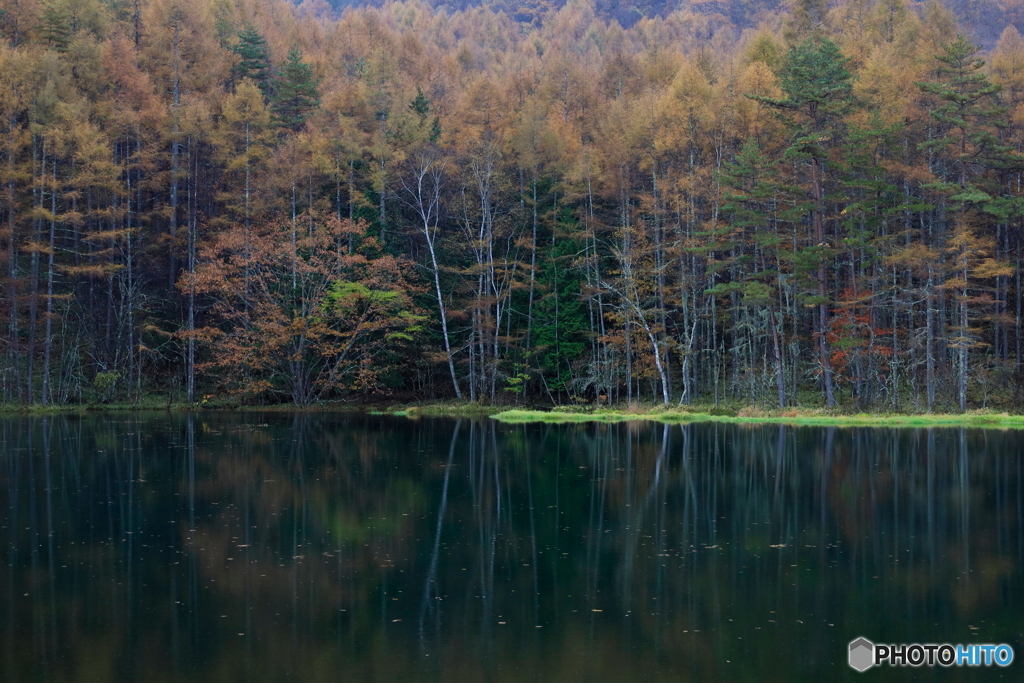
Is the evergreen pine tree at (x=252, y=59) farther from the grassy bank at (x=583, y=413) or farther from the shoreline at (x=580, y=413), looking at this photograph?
the shoreline at (x=580, y=413)

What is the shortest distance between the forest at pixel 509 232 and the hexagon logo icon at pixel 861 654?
25700 millimetres

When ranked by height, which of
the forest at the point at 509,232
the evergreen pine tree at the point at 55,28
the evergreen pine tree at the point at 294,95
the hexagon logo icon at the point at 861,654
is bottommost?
the hexagon logo icon at the point at 861,654

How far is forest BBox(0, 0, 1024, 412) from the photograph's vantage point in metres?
34.4

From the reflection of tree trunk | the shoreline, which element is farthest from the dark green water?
the shoreline

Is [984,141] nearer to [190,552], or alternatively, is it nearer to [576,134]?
[576,134]

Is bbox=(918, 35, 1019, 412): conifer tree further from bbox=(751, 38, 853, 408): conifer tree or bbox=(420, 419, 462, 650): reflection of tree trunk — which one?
bbox=(420, 419, 462, 650): reflection of tree trunk

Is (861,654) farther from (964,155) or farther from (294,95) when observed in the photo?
(294,95)

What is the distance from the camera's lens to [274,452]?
22766mm

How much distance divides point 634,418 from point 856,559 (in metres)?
22.2

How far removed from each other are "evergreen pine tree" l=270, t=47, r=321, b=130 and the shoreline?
47.7 feet

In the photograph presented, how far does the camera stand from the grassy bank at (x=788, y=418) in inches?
1125

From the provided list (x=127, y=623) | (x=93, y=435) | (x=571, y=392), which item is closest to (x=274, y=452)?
(x=93, y=435)

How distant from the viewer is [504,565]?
11195 mm

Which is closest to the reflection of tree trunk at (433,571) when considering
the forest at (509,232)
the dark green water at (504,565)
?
the dark green water at (504,565)
